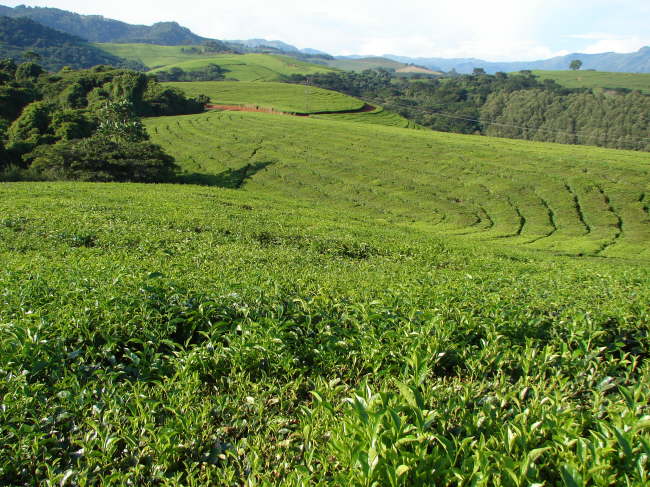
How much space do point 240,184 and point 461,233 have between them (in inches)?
892

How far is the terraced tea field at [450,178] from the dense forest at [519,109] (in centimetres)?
5660

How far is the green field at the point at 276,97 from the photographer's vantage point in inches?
3442

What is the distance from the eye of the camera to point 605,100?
107 m

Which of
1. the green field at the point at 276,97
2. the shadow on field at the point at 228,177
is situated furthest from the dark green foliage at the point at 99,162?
the green field at the point at 276,97

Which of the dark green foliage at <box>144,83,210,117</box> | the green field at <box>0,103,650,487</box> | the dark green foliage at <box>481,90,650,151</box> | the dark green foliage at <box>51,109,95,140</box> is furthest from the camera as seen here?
the dark green foliage at <box>481,90,650,151</box>

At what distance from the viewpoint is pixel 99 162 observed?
35062mm

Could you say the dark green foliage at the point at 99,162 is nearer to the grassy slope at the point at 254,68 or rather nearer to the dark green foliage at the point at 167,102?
the dark green foliage at the point at 167,102

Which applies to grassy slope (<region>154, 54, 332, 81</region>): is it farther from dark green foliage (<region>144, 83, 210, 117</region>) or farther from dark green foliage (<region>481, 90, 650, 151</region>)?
dark green foliage (<region>481, 90, 650, 151</region>)

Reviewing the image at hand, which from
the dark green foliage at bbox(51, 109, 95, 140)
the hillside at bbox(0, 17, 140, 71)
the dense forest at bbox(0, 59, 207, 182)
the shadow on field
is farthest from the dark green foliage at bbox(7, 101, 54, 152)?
the hillside at bbox(0, 17, 140, 71)

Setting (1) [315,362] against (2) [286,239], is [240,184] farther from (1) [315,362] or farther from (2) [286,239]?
(1) [315,362]

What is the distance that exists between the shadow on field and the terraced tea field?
0.96 feet

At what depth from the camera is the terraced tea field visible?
32.6 meters

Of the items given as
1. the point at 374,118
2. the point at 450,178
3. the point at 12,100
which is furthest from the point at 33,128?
the point at 374,118

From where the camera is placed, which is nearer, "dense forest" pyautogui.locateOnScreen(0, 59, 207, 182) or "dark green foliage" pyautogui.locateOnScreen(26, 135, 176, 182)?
"dark green foliage" pyautogui.locateOnScreen(26, 135, 176, 182)
